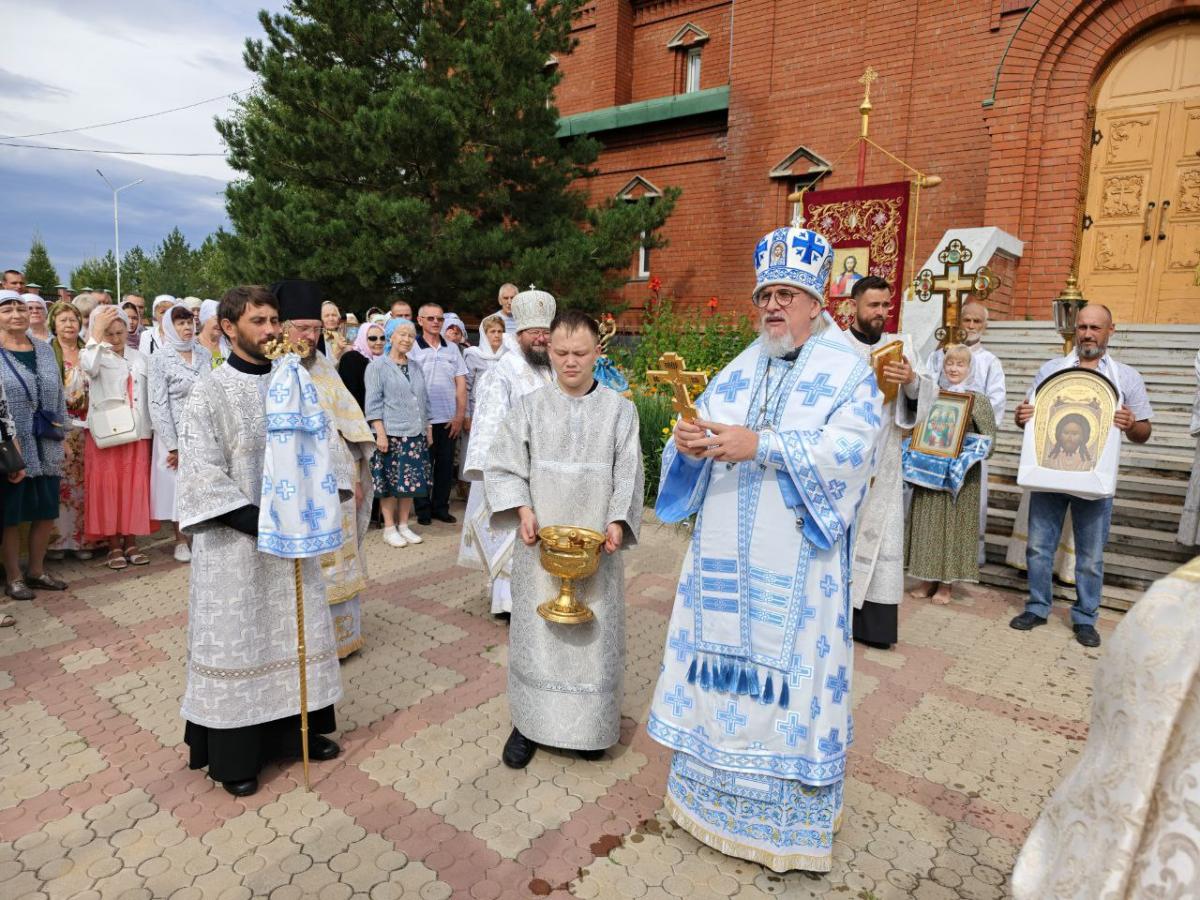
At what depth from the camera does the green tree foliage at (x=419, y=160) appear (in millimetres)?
11320

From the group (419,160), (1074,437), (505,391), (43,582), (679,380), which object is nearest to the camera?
(679,380)

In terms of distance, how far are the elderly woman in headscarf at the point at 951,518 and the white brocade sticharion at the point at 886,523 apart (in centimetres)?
113

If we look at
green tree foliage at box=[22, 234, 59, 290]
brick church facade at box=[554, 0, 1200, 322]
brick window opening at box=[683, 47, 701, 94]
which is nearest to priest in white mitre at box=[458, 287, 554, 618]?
brick church facade at box=[554, 0, 1200, 322]

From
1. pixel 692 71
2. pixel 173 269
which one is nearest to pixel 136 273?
pixel 173 269

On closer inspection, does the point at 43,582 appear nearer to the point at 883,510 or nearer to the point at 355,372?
the point at 355,372

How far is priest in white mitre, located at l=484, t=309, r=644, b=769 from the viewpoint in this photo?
11.4 ft

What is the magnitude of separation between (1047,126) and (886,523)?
8.21 metres

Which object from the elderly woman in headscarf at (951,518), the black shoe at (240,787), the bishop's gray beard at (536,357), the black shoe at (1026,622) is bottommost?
the black shoe at (240,787)

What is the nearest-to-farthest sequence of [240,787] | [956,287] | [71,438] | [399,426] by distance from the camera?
[240,787] < [956,287] < [71,438] < [399,426]

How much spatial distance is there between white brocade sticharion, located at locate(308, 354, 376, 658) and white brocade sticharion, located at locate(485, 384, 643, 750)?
3.68 feet

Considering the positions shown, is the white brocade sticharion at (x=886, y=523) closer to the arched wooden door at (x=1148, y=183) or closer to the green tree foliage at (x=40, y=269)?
the arched wooden door at (x=1148, y=183)

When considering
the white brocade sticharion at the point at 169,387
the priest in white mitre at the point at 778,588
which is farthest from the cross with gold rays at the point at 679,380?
the white brocade sticharion at the point at 169,387

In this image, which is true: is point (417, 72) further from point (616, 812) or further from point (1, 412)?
point (616, 812)

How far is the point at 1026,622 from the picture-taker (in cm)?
569
